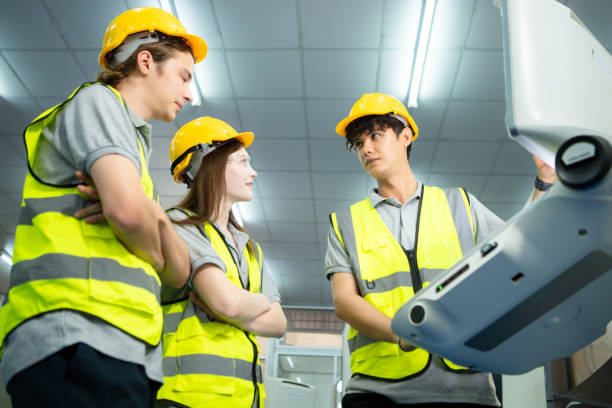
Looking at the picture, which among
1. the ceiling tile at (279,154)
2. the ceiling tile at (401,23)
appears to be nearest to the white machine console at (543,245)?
the ceiling tile at (401,23)

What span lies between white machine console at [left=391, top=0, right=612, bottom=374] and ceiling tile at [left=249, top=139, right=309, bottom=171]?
423cm

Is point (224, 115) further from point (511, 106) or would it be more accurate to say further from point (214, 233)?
point (511, 106)

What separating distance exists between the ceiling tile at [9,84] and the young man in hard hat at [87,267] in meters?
3.83

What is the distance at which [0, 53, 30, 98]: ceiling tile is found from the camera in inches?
162

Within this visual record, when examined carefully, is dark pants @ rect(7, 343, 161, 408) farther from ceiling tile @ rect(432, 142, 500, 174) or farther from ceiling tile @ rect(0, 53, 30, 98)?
ceiling tile @ rect(432, 142, 500, 174)

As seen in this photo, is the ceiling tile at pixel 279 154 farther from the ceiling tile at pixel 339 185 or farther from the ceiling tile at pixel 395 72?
the ceiling tile at pixel 395 72

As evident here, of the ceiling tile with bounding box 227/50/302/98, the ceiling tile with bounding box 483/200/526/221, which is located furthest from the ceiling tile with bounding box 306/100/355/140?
the ceiling tile with bounding box 483/200/526/221

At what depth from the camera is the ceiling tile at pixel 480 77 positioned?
3.82 metres

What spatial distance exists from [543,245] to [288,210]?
561cm

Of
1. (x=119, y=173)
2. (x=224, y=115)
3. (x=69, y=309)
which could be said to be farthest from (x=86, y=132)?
(x=224, y=115)

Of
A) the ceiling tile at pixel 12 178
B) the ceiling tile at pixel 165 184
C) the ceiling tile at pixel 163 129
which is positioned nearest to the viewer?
the ceiling tile at pixel 163 129

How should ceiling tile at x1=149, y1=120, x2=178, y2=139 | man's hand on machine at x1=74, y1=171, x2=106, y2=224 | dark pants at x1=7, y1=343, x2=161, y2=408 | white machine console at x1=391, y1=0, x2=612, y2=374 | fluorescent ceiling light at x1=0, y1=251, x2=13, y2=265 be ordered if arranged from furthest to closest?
fluorescent ceiling light at x1=0, y1=251, x2=13, y2=265, ceiling tile at x1=149, y1=120, x2=178, y2=139, man's hand on machine at x1=74, y1=171, x2=106, y2=224, dark pants at x1=7, y1=343, x2=161, y2=408, white machine console at x1=391, y1=0, x2=612, y2=374

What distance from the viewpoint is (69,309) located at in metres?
0.82

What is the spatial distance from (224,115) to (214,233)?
3304mm
